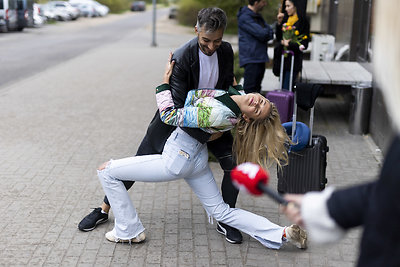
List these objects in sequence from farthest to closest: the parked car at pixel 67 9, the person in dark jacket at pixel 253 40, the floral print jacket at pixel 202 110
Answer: the parked car at pixel 67 9, the person in dark jacket at pixel 253 40, the floral print jacket at pixel 202 110

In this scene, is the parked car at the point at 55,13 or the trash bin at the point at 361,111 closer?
the trash bin at the point at 361,111

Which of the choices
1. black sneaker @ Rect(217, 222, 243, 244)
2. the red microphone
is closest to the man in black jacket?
black sneaker @ Rect(217, 222, 243, 244)

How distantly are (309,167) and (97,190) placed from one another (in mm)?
2156

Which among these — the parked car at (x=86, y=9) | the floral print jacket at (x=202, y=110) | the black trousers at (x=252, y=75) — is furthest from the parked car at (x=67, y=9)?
the floral print jacket at (x=202, y=110)

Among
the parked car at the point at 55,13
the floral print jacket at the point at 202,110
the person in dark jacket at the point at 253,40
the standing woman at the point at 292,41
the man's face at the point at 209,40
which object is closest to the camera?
the floral print jacket at the point at 202,110

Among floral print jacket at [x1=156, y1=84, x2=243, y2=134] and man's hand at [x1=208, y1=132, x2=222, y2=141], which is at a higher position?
floral print jacket at [x1=156, y1=84, x2=243, y2=134]

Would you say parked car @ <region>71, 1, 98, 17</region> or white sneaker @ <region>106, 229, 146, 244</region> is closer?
white sneaker @ <region>106, 229, 146, 244</region>

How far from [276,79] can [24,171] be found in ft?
15.1

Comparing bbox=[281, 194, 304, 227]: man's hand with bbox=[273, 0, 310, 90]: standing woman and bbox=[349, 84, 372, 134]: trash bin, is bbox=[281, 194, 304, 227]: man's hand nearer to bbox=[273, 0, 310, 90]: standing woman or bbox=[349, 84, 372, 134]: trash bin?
bbox=[273, 0, 310, 90]: standing woman

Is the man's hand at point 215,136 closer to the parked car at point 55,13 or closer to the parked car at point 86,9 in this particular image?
the parked car at point 55,13

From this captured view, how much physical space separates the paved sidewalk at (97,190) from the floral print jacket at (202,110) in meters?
1.05

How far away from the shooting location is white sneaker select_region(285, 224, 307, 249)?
4109mm

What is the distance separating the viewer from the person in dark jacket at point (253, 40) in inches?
302

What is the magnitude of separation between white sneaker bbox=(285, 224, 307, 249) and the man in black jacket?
39 cm
